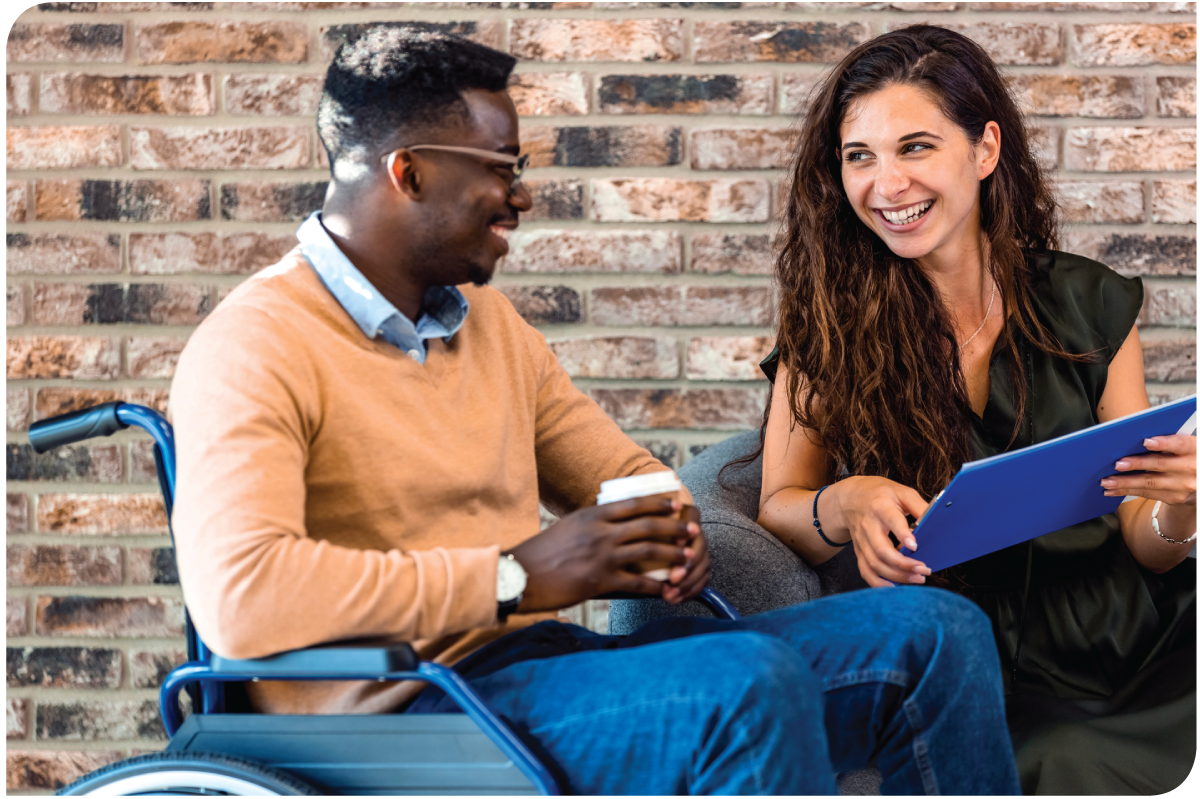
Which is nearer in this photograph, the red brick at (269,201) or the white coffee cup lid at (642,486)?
the white coffee cup lid at (642,486)

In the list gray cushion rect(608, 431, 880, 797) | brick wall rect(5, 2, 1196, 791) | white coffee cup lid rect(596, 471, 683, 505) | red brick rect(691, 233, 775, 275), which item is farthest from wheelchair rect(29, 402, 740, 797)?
red brick rect(691, 233, 775, 275)

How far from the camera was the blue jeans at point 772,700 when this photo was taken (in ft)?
3.05

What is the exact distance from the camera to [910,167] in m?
1.50

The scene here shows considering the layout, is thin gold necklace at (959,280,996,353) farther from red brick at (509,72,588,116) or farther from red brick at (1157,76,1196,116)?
red brick at (509,72,588,116)

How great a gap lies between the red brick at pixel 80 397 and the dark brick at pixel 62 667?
494 mm

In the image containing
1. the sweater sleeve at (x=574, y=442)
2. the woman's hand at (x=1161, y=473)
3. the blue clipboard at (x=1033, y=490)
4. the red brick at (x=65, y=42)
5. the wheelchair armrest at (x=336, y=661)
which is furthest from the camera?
the red brick at (x=65, y=42)

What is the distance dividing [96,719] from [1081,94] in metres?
2.43

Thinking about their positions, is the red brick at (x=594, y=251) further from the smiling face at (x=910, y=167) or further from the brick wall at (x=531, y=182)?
the smiling face at (x=910, y=167)

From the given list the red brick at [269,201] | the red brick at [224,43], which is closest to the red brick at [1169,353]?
the red brick at [269,201]

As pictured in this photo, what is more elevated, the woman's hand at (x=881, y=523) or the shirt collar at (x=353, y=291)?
the shirt collar at (x=353, y=291)

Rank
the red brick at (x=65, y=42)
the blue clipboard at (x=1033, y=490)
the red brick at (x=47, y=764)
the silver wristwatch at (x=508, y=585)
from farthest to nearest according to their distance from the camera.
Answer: the red brick at (x=47, y=764)
the red brick at (x=65, y=42)
the blue clipboard at (x=1033, y=490)
the silver wristwatch at (x=508, y=585)

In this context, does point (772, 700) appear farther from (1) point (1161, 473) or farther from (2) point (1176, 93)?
(2) point (1176, 93)

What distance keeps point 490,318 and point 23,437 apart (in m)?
1.21

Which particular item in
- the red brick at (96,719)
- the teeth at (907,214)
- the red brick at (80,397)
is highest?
the teeth at (907,214)
